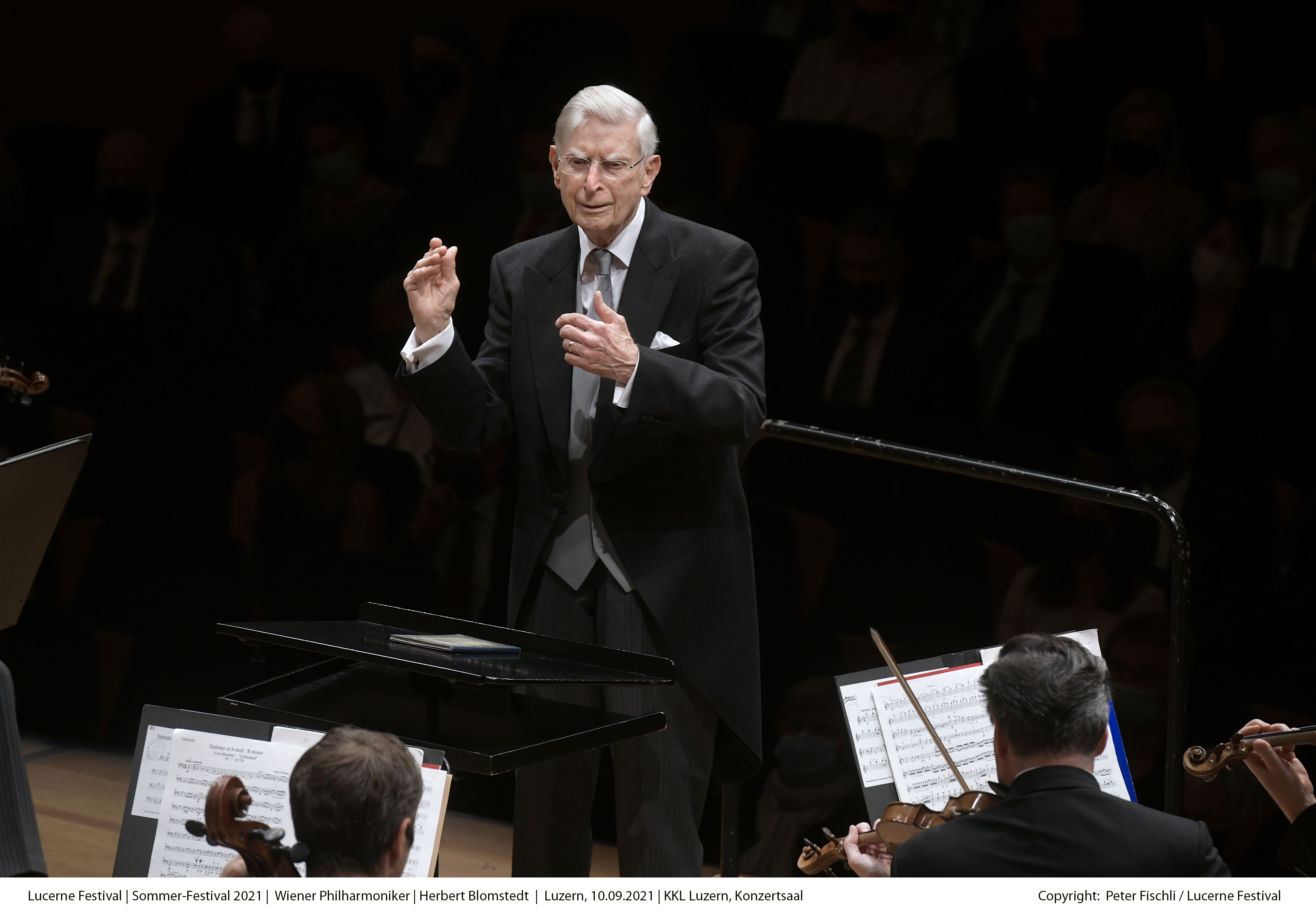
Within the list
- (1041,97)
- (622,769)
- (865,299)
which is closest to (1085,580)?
(865,299)

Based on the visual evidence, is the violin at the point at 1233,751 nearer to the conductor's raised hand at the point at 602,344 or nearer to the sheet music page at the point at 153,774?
the conductor's raised hand at the point at 602,344

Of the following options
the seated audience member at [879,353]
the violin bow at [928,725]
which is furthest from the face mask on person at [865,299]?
the violin bow at [928,725]

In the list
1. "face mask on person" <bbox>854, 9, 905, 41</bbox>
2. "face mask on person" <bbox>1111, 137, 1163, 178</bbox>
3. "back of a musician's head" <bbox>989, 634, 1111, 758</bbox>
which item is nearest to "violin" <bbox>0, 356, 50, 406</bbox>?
"back of a musician's head" <bbox>989, 634, 1111, 758</bbox>

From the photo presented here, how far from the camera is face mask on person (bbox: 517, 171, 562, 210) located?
436 cm

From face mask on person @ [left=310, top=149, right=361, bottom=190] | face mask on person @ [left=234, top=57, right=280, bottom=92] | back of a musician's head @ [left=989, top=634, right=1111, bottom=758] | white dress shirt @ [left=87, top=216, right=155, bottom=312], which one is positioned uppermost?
face mask on person @ [left=234, top=57, right=280, bottom=92]

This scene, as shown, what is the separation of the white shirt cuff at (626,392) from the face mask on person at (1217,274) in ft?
7.96

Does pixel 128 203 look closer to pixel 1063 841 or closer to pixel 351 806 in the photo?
pixel 351 806

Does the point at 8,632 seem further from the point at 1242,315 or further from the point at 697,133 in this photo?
the point at 1242,315

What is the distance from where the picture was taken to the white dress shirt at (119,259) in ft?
15.3

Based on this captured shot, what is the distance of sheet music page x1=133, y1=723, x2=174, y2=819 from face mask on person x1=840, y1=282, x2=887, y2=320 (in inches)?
102

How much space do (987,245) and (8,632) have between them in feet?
9.78

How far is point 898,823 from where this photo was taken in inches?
73.7

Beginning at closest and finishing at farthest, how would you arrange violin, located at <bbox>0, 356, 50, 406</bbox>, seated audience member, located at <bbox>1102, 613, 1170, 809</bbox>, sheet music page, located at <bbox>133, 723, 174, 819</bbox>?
sheet music page, located at <bbox>133, 723, 174, 819</bbox>
violin, located at <bbox>0, 356, 50, 406</bbox>
seated audience member, located at <bbox>1102, 613, 1170, 809</bbox>

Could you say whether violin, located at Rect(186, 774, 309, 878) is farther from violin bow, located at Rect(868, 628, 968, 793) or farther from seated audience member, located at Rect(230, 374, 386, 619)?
seated audience member, located at Rect(230, 374, 386, 619)
